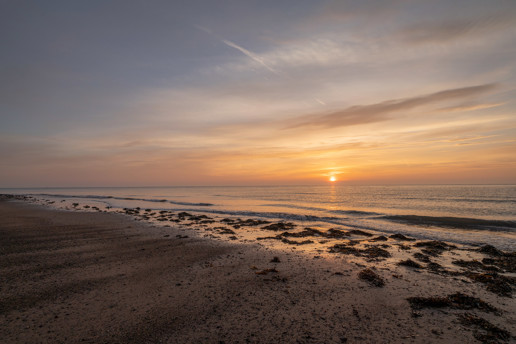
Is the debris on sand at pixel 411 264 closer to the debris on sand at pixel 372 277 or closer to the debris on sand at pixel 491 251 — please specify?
the debris on sand at pixel 372 277

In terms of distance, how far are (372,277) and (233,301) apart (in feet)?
16.3

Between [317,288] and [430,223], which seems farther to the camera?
[430,223]

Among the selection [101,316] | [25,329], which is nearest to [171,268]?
[101,316]

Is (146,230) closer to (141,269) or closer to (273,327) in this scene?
(141,269)

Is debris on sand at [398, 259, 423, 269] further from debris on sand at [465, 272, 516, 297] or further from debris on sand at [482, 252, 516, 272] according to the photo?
debris on sand at [482, 252, 516, 272]

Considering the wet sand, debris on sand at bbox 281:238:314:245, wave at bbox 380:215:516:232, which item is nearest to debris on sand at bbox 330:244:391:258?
the wet sand

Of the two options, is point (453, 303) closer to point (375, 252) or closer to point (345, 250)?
point (375, 252)

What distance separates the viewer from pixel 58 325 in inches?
218

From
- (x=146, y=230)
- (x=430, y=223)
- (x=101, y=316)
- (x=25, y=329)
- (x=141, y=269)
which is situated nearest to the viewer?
(x=25, y=329)

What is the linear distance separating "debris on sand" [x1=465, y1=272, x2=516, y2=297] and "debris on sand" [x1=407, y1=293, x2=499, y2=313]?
1.49 metres

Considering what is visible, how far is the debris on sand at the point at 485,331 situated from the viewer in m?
5.15

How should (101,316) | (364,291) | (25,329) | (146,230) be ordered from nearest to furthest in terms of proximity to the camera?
1. (25,329)
2. (101,316)
3. (364,291)
4. (146,230)

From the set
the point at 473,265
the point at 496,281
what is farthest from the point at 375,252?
the point at 496,281

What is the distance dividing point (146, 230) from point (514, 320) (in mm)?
19744
